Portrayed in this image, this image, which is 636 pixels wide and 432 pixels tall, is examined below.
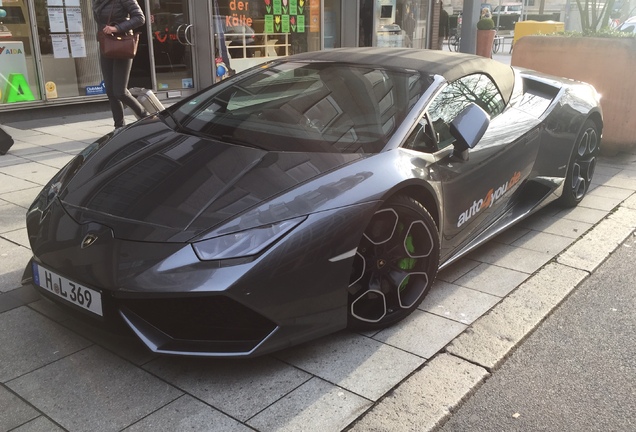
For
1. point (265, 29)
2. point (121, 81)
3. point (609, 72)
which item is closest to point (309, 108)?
point (121, 81)

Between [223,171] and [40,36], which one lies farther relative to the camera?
[40,36]

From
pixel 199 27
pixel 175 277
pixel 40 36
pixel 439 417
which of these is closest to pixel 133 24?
pixel 40 36

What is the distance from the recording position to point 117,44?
20.1ft

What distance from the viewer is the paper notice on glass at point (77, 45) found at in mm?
8500

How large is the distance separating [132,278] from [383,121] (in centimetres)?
155

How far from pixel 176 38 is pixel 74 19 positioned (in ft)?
5.66

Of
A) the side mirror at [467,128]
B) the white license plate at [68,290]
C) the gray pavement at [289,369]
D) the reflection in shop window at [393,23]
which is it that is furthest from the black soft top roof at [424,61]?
the reflection in shop window at [393,23]

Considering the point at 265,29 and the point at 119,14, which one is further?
the point at 265,29

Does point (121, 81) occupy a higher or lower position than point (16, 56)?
lower

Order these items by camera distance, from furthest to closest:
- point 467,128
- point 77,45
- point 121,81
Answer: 1. point 77,45
2. point 121,81
3. point 467,128

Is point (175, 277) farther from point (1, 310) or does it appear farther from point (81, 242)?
point (1, 310)

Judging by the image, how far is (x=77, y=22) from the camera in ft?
27.8

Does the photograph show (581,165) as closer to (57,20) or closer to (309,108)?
(309,108)

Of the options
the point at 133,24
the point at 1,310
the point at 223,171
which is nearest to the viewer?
the point at 223,171
